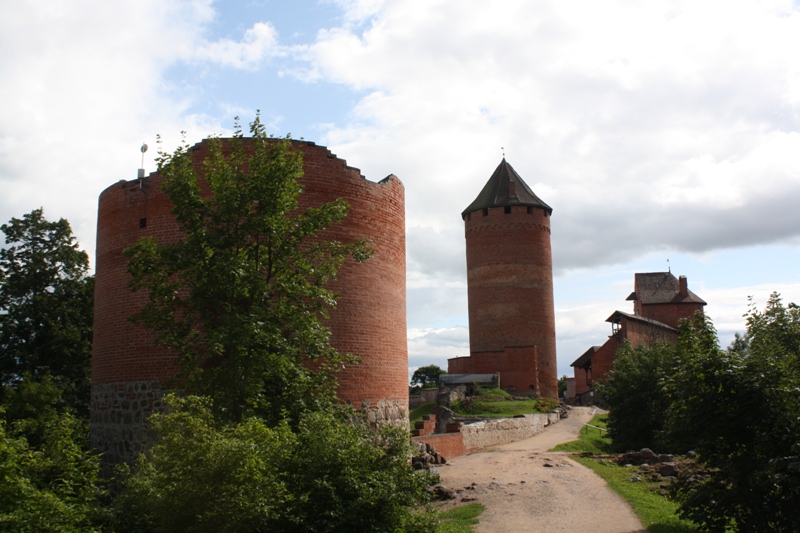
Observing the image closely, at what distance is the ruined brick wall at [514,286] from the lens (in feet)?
146

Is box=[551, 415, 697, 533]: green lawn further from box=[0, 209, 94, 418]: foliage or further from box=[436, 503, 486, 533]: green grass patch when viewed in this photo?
box=[0, 209, 94, 418]: foliage

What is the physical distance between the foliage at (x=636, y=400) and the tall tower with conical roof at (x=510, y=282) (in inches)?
713

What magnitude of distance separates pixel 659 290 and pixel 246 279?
56388 millimetres

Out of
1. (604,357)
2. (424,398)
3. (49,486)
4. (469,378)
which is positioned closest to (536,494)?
(49,486)

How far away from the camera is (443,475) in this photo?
53.6 ft

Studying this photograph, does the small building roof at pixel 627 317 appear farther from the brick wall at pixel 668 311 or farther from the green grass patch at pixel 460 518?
→ the green grass patch at pixel 460 518

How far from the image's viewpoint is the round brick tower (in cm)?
1248

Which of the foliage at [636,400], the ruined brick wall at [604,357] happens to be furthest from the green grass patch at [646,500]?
the ruined brick wall at [604,357]

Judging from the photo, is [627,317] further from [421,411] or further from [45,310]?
[45,310]

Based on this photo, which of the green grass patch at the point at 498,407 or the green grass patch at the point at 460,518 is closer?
the green grass patch at the point at 460,518

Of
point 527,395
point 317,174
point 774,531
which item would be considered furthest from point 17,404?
point 527,395

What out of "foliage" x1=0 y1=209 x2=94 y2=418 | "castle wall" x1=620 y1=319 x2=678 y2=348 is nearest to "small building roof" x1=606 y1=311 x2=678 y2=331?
"castle wall" x1=620 y1=319 x2=678 y2=348

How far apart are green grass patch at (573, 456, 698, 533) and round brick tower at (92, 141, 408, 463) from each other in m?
4.59

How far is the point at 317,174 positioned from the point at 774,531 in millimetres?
9156
